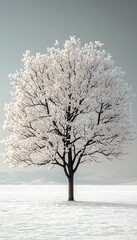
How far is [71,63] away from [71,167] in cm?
985

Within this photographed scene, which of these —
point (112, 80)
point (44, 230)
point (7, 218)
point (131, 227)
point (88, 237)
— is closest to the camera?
point (88, 237)

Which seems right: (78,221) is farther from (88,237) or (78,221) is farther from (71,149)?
(71,149)

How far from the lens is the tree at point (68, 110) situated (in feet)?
102

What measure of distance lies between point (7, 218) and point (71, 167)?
1421 centimetres

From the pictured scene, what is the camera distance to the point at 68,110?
32.7 metres

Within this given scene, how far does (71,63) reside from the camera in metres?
33.1

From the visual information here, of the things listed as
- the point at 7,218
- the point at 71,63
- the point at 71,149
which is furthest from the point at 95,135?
the point at 7,218

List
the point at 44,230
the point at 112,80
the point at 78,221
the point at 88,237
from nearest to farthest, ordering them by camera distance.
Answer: the point at 88,237 < the point at 44,230 < the point at 78,221 < the point at 112,80

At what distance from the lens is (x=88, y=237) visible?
13438 mm

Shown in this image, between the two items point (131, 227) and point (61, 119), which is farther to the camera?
point (61, 119)

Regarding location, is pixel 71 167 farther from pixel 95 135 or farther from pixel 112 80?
pixel 112 80

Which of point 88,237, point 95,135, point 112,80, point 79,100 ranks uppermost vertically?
point 112,80

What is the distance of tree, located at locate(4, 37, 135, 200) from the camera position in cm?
3109

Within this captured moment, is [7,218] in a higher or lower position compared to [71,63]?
lower
